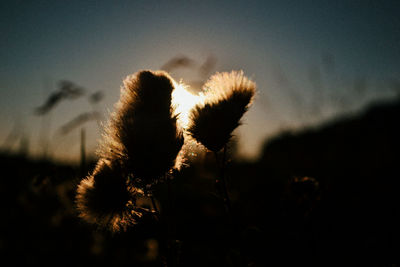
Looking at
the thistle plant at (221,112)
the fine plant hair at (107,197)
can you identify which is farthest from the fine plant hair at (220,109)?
the fine plant hair at (107,197)

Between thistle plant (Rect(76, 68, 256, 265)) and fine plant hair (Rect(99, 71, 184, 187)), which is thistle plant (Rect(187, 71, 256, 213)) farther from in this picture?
fine plant hair (Rect(99, 71, 184, 187))

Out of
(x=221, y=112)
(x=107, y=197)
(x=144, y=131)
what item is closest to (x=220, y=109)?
(x=221, y=112)

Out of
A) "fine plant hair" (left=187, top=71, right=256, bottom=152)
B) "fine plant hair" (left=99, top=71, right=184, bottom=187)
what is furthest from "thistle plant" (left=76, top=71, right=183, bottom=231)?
"fine plant hair" (left=187, top=71, right=256, bottom=152)

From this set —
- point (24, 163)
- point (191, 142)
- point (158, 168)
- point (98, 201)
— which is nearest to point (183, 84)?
point (191, 142)

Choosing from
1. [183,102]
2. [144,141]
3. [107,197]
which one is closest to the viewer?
[144,141]

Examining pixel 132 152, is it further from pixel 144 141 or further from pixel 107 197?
pixel 107 197

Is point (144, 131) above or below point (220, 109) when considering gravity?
below

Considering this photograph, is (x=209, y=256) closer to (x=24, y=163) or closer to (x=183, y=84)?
(x=183, y=84)
